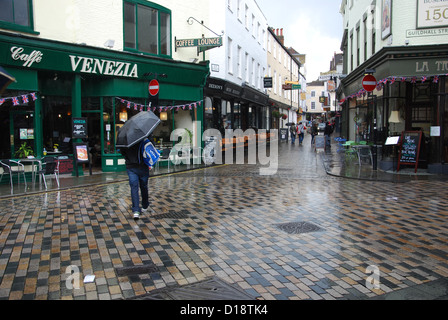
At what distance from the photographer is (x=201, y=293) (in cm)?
416

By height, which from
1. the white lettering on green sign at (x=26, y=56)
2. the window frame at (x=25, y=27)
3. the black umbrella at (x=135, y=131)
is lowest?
the black umbrella at (x=135, y=131)

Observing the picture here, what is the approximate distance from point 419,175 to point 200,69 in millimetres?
10397

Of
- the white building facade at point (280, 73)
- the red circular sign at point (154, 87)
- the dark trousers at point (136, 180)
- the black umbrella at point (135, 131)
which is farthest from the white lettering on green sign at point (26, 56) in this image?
the white building facade at point (280, 73)

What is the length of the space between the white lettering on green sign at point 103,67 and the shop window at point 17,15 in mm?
1719

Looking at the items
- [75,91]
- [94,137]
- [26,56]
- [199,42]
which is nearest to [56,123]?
[75,91]

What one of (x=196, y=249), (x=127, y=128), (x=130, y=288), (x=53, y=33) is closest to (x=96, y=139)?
(x=53, y=33)

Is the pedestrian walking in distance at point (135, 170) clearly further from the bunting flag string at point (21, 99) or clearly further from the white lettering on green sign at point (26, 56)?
the white lettering on green sign at point (26, 56)

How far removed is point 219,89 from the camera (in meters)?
21.6

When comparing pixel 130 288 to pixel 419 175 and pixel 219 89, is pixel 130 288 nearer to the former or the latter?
pixel 419 175

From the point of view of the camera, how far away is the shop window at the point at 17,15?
1230 centimetres

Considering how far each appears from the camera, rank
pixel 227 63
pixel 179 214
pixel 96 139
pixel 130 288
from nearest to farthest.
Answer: pixel 130 288 → pixel 179 214 → pixel 96 139 → pixel 227 63

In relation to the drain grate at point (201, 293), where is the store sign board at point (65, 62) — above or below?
above

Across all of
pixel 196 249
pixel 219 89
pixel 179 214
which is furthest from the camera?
pixel 219 89

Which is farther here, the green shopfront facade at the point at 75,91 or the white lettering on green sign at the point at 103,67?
the white lettering on green sign at the point at 103,67
